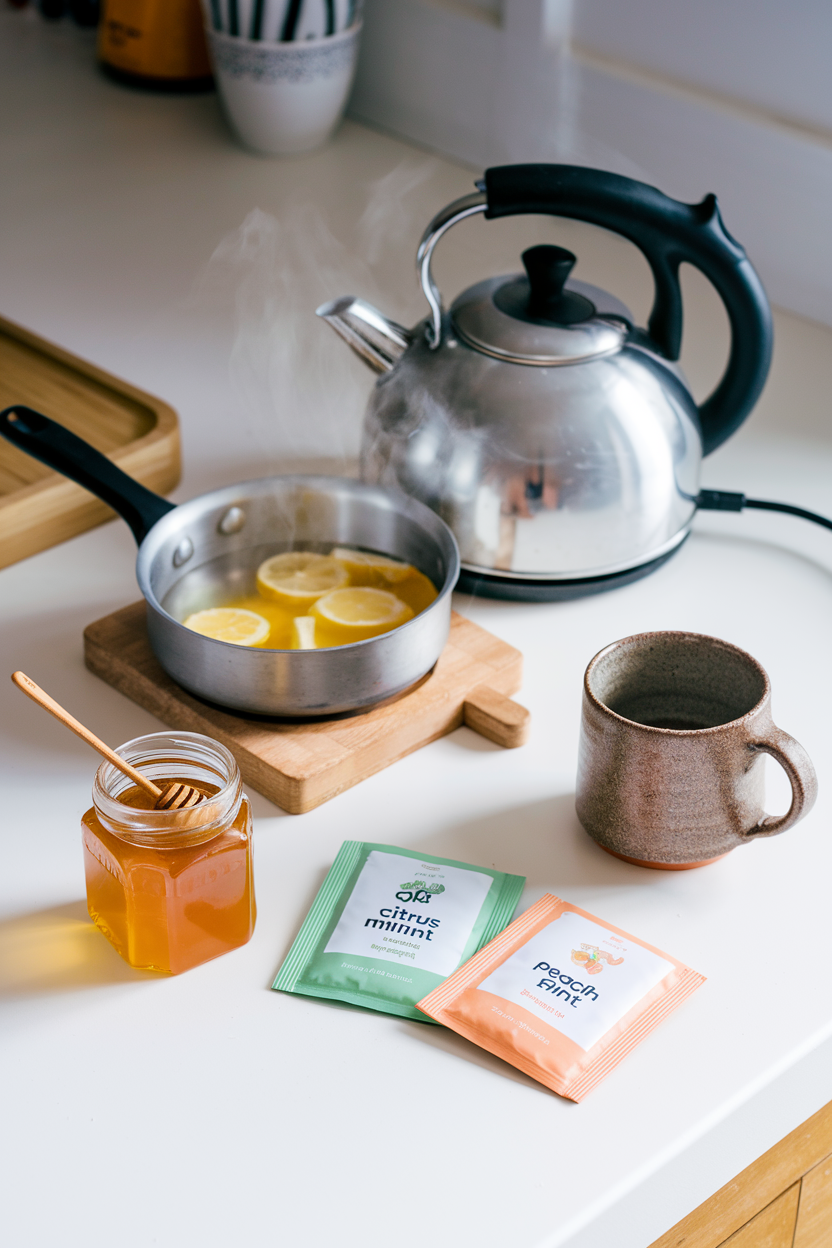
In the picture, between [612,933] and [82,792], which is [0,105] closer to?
[82,792]

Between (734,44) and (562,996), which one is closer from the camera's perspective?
(562,996)

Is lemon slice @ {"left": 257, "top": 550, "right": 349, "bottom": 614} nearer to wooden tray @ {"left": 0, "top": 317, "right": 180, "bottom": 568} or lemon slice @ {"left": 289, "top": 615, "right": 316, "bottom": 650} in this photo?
lemon slice @ {"left": 289, "top": 615, "right": 316, "bottom": 650}

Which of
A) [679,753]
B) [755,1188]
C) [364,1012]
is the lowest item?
[755,1188]

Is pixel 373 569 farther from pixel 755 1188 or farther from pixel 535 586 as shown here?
pixel 755 1188

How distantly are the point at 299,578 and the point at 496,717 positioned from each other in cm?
18

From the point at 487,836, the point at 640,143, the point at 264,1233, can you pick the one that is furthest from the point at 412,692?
the point at 640,143

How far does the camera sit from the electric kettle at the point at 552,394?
0.93 meters

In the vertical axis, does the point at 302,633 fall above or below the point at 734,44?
below

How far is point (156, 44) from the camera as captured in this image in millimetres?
1847

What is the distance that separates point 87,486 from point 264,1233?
0.54 m

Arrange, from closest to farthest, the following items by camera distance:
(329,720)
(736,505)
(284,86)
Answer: (329,720), (736,505), (284,86)

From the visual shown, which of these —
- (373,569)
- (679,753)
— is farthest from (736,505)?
(679,753)

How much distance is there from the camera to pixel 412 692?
2.88 ft

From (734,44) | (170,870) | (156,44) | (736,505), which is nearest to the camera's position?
(170,870)
